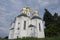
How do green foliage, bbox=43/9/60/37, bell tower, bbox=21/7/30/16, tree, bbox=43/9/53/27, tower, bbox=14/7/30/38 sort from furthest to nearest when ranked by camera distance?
tree, bbox=43/9/53/27
green foliage, bbox=43/9/60/37
bell tower, bbox=21/7/30/16
tower, bbox=14/7/30/38

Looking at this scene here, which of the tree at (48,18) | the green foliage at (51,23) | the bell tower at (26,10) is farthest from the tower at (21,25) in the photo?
the tree at (48,18)

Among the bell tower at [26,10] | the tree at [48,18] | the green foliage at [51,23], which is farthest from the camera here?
the tree at [48,18]

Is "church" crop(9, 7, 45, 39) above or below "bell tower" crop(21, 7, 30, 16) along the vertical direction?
below

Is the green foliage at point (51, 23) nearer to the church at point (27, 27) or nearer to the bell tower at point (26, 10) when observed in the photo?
the church at point (27, 27)

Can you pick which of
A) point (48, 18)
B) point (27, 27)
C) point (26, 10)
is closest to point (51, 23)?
point (48, 18)

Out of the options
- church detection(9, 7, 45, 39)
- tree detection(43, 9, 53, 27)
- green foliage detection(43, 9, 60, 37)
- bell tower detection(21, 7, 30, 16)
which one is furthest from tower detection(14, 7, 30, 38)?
tree detection(43, 9, 53, 27)

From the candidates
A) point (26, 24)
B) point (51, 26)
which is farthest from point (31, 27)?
point (51, 26)

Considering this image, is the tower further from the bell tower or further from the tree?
the tree

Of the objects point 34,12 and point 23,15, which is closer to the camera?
point 23,15

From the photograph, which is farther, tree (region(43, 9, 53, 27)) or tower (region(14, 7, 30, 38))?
tree (region(43, 9, 53, 27))

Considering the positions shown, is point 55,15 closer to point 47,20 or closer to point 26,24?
point 47,20

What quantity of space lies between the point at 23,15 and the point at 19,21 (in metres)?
2.02

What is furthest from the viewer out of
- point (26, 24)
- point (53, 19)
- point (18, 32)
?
point (53, 19)

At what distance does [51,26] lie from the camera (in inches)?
1646
